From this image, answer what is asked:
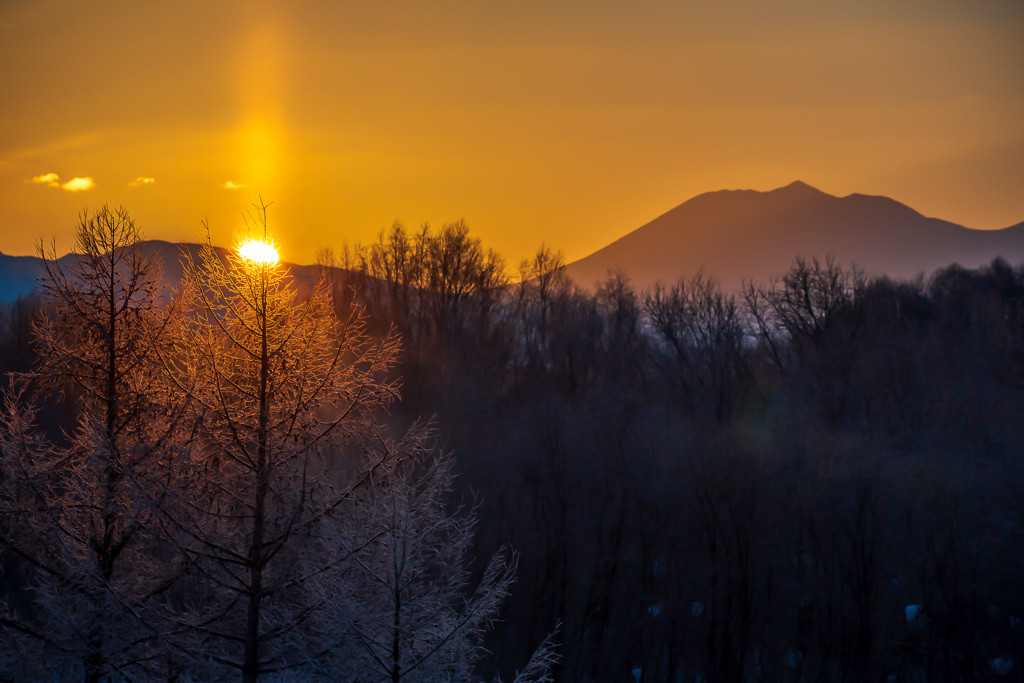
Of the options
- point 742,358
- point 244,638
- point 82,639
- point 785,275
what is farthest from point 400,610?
point 785,275

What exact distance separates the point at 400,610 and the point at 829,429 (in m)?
36.3

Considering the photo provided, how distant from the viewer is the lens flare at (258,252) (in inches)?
348

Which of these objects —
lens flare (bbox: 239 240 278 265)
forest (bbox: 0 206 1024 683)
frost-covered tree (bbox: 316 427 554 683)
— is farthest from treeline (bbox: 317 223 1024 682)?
lens flare (bbox: 239 240 278 265)

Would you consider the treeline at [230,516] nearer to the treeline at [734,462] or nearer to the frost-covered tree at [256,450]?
the frost-covered tree at [256,450]

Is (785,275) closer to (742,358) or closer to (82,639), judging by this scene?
(742,358)

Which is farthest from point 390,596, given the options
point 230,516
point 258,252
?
point 258,252

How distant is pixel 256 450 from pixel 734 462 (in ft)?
104

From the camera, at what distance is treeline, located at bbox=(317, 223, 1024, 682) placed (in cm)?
3077

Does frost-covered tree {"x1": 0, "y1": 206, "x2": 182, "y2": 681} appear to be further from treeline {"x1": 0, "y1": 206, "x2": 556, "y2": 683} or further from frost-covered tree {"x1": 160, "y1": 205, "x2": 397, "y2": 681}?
frost-covered tree {"x1": 160, "y1": 205, "x2": 397, "y2": 681}

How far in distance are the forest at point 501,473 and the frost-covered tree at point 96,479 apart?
1.6 inches

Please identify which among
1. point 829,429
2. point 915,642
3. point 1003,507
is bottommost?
point 915,642

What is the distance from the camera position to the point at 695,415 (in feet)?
141

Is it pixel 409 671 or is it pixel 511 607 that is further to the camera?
pixel 511 607

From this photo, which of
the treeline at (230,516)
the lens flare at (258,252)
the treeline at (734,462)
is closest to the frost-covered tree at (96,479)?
the treeline at (230,516)
